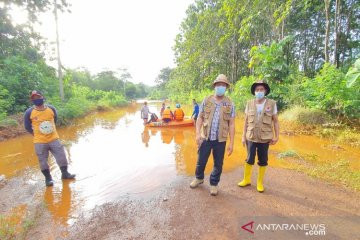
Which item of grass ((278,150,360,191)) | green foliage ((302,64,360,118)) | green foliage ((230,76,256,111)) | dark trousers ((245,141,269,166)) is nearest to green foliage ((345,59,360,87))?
green foliage ((302,64,360,118))

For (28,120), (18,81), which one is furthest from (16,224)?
(18,81)

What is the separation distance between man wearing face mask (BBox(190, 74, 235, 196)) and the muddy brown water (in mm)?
1298

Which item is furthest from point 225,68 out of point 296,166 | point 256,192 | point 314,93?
point 256,192

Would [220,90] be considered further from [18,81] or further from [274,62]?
[18,81]

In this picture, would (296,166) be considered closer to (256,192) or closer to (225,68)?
(256,192)

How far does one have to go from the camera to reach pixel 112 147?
7.54 meters

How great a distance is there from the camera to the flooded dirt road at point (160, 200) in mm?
2826

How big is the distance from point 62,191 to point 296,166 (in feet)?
16.0

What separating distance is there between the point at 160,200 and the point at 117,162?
2617mm

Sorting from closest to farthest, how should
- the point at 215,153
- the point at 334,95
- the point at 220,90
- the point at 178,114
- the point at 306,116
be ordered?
1. the point at 220,90
2. the point at 215,153
3. the point at 334,95
4. the point at 306,116
5. the point at 178,114

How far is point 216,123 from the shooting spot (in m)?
3.45

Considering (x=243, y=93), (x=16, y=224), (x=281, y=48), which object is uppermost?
(x=281, y=48)

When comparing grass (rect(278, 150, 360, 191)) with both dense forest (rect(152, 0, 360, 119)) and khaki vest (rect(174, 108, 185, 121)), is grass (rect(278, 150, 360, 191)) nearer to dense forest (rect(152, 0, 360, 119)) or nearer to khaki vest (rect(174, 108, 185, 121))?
dense forest (rect(152, 0, 360, 119))

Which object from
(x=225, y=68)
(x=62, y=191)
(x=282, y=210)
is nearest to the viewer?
(x=282, y=210)
